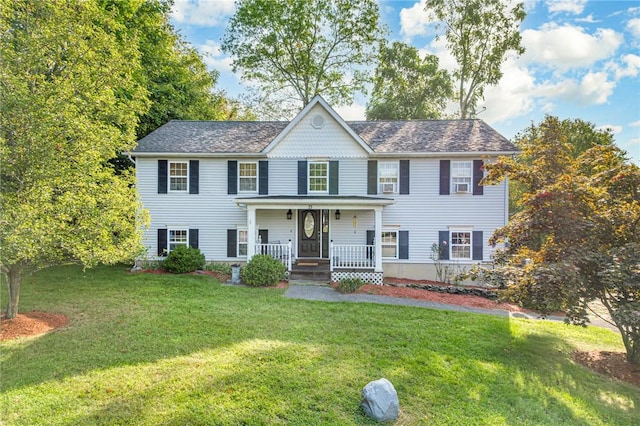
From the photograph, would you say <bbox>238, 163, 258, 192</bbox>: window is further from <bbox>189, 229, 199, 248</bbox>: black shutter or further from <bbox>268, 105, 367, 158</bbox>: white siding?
<bbox>189, 229, 199, 248</bbox>: black shutter

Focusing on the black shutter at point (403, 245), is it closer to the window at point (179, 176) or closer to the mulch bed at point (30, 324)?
the window at point (179, 176)

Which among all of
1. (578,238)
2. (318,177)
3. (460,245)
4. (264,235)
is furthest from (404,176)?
(578,238)

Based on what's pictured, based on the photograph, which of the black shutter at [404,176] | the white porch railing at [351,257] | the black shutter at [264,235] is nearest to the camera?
the white porch railing at [351,257]

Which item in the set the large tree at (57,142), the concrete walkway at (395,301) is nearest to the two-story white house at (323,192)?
the concrete walkway at (395,301)

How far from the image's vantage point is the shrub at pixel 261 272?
1115 centimetres

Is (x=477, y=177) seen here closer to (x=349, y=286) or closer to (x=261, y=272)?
(x=349, y=286)

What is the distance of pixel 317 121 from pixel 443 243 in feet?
25.7

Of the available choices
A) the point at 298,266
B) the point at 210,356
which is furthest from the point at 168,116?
the point at 210,356

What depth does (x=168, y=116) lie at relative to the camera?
60.9ft

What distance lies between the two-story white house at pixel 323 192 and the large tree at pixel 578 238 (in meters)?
6.01

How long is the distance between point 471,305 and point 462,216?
473 cm

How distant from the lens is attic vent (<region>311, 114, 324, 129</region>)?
1380cm

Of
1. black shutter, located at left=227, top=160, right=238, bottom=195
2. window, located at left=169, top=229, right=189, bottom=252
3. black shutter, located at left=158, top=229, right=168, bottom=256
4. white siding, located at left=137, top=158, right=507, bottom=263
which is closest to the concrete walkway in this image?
white siding, located at left=137, top=158, right=507, bottom=263

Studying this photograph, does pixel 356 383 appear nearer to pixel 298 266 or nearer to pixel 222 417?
pixel 222 417
